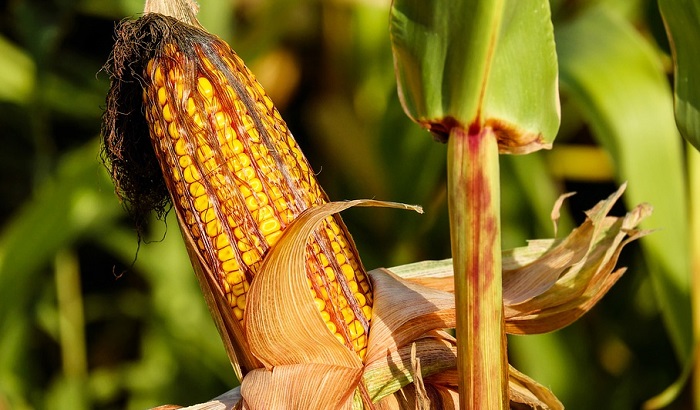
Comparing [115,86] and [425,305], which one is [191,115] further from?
[425,305]

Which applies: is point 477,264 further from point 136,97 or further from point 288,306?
point 136,97

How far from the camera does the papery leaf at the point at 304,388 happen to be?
0.65 m

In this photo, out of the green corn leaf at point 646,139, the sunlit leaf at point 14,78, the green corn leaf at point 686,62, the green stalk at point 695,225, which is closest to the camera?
the green corn leaf at point 686,62

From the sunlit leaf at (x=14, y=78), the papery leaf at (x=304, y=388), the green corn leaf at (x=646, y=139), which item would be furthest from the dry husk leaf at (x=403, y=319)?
the sunlit leaf at (x=14, y=78)

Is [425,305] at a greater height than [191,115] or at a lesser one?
lesser

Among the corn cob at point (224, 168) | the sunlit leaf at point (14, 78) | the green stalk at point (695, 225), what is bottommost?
the green stalk at point (695, 225)

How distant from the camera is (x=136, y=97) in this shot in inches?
28.1

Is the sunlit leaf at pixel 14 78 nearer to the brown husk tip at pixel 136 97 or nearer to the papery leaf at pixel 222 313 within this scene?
the brown husk tip at pixel 136 97

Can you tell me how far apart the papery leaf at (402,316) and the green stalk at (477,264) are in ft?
0.35

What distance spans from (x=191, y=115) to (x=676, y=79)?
42 cm

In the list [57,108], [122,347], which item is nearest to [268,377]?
[57,108]

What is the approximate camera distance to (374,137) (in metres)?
1.80

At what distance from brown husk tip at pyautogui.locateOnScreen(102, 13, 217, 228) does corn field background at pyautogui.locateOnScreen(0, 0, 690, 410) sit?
0.61 m

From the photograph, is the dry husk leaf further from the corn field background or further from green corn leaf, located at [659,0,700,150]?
the corn field background
